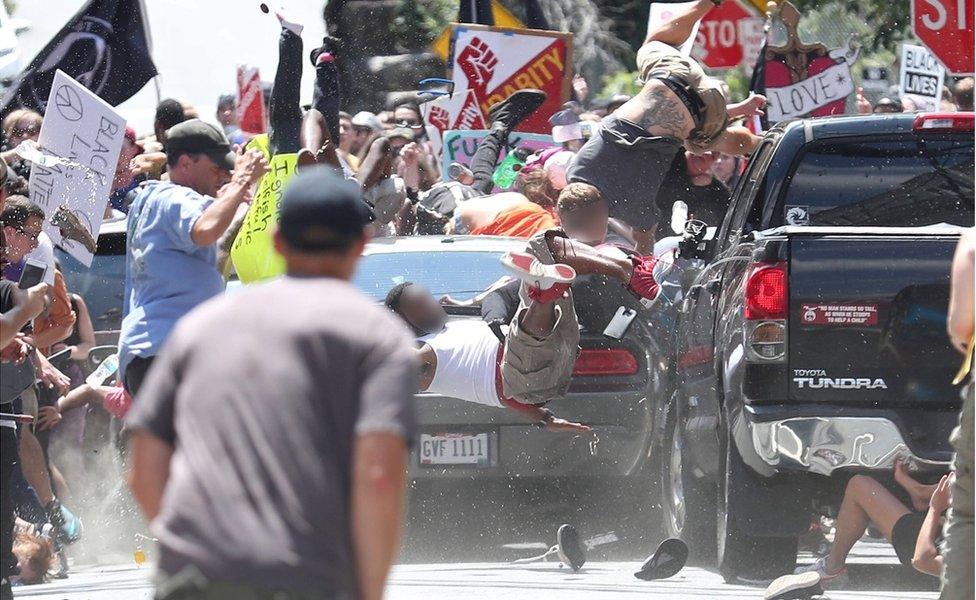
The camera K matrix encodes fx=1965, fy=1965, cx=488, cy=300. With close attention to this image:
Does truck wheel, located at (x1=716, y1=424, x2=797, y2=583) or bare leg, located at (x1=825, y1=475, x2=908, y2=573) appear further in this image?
truck wheel, located at (x1=716, y1=424, x2=797, y2=583)

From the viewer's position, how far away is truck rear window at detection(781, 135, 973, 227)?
26.7 feet

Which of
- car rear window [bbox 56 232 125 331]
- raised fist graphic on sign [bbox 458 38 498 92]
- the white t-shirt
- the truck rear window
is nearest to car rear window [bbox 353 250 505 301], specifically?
the white t-shirt

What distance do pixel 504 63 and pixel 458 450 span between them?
7.31m

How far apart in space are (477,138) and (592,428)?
602 centimetres

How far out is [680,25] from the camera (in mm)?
10734

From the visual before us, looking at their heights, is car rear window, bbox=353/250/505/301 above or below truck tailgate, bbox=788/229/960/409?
below

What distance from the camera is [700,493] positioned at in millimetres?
9039

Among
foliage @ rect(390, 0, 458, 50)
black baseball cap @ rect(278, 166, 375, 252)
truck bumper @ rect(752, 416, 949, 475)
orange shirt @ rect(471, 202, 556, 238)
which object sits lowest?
foliage @ rect(390, 0, 458, 50)

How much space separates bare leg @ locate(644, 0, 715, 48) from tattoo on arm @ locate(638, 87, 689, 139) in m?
0.42

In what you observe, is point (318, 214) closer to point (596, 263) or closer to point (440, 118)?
point (596, 263)


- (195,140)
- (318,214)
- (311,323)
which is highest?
(318,214)

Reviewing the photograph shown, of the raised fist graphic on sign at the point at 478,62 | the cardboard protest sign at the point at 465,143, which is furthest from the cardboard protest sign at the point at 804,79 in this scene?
the raised fist graphic on sign at the point at 478,62

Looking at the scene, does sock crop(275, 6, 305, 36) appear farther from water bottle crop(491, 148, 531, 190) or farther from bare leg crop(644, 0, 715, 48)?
water bottle crop(491, 148, 531, 190)

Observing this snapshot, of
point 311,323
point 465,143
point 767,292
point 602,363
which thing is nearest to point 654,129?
point 602,363
